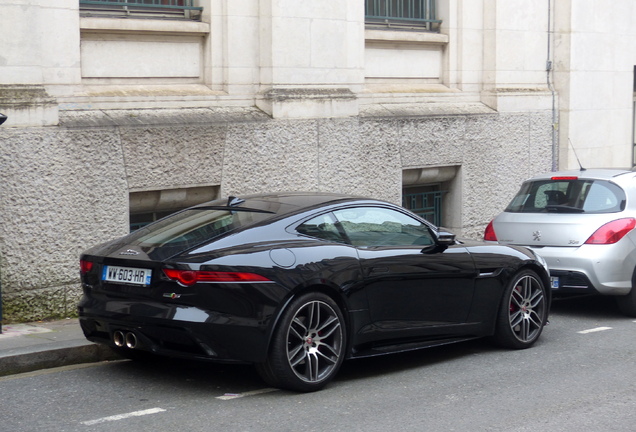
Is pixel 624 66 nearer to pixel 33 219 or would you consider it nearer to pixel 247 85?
pixel 247 85

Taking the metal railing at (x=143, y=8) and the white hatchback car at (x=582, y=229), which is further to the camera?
→ the metal railing at (x=143, y=8)

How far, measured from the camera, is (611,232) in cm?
990

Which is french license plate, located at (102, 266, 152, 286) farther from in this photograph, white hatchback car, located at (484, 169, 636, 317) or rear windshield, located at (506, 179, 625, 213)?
rear windshield, located at (506, 179, 625, 213)

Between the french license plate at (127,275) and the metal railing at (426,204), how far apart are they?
7.91m

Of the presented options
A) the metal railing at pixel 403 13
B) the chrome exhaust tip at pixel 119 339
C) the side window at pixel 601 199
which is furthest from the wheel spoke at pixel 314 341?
the metal railing at pixel 403 13

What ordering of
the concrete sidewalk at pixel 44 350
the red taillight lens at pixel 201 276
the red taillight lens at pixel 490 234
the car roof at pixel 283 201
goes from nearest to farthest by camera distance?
the red taillight lens at pixel 201 276, the car roof at pixel 283 201, the concrete sidewalk at pixel 44 350, the red taillight lens at pixel 490 234

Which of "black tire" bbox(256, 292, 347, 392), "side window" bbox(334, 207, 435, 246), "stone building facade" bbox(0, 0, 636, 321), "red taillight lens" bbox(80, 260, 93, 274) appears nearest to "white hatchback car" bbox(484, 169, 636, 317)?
"side window" bbox(334, 207, 435, 246)

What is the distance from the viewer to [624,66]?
17406 millimetres

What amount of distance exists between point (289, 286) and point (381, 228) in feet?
4.18

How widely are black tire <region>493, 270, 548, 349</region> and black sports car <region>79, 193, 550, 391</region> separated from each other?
0.13 meters

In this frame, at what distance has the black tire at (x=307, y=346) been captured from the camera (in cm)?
672

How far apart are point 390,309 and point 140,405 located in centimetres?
203

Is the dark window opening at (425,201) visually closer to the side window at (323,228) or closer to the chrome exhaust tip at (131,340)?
the side window at (323,228)

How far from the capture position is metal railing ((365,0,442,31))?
45.9 feet
